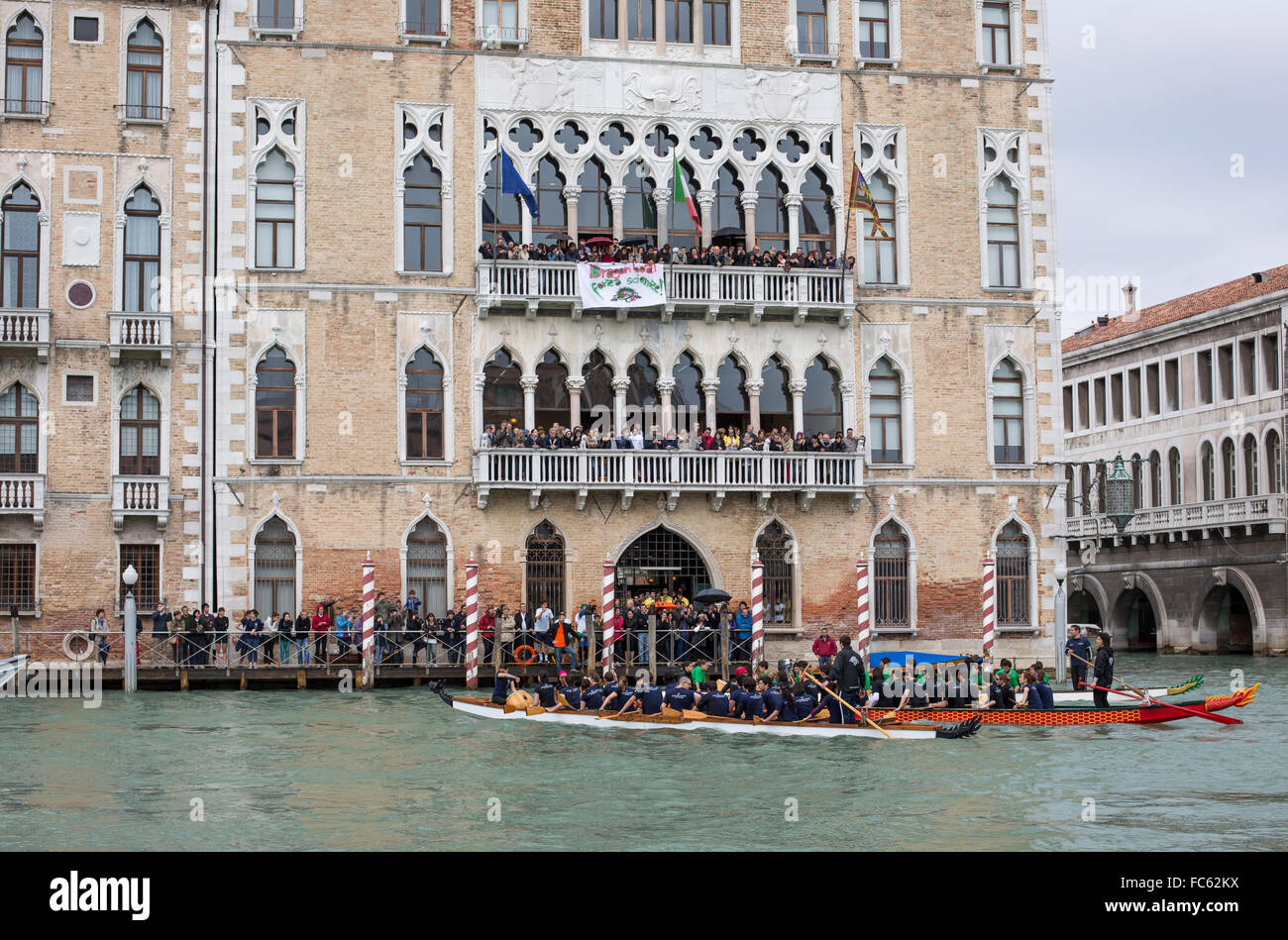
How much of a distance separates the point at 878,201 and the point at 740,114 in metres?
3.78

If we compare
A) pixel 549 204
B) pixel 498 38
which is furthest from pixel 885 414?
pixel 498 38

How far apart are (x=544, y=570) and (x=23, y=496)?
35.8ft

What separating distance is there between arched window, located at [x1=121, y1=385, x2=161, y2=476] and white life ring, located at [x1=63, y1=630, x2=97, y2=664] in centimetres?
353

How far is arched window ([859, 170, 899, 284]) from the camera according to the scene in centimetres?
3831

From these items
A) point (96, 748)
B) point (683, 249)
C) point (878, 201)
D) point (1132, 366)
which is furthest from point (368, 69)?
point (1132, 366)

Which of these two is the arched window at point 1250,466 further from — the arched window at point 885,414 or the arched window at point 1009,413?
the arched window at point 885,414

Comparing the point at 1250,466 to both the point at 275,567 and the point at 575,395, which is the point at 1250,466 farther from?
the point at 275,567

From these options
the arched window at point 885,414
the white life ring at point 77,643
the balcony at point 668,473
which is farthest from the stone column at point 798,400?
the white life ring at point 77,643

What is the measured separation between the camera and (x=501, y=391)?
36.9 metres

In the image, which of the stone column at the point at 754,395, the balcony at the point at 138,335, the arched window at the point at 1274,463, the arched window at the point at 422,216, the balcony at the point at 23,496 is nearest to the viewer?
the balcony at the point at 23,496

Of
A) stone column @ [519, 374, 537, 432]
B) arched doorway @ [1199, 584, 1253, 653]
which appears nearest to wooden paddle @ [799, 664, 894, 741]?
stone column @ [519, 374, 537, 432]

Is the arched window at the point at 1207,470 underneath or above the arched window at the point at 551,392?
Answer: underneath

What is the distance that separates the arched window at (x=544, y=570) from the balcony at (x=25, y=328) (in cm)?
1096

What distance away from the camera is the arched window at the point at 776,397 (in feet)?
125
